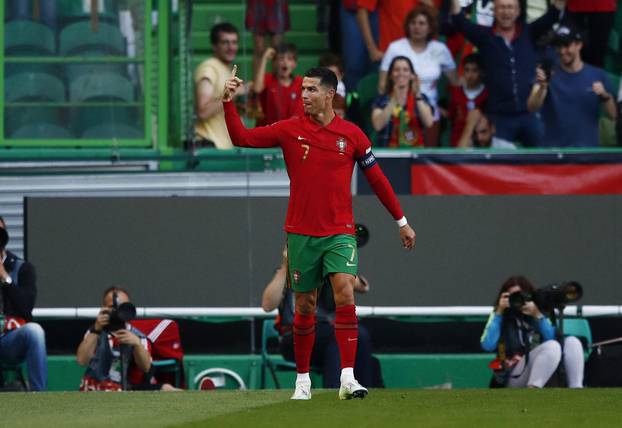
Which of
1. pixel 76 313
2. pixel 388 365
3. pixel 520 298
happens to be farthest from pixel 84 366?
pixel 520 298

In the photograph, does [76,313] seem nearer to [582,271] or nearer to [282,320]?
[282,320]

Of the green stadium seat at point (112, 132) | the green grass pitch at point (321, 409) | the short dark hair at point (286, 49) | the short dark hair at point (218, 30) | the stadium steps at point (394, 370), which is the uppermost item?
the short dark hair at point (218, 30)

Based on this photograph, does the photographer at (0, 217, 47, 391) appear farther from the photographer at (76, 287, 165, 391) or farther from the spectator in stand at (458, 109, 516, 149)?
the spectator in stand at (458, 109, 516, 149)

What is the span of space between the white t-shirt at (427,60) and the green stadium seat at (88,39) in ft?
8.10

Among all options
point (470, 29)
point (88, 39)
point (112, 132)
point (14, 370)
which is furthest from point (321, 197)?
point (470, 29)

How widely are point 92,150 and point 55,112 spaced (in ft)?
1.55

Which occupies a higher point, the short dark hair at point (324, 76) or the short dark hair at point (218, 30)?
the short dark hair at point (218, 30)

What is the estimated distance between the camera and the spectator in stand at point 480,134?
14.1 metres

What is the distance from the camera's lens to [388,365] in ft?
40.8

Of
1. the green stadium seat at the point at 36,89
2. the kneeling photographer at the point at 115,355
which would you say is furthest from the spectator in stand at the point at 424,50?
the kneeling photographer at the point at 115,355

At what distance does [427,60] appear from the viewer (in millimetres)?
14336

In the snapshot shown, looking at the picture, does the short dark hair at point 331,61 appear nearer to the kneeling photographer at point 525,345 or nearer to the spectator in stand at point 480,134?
the spectator in stand at point 480,134

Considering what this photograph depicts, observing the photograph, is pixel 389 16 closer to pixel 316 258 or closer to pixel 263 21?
pixel 263 21

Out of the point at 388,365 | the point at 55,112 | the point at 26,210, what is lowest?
the point at 388,365
